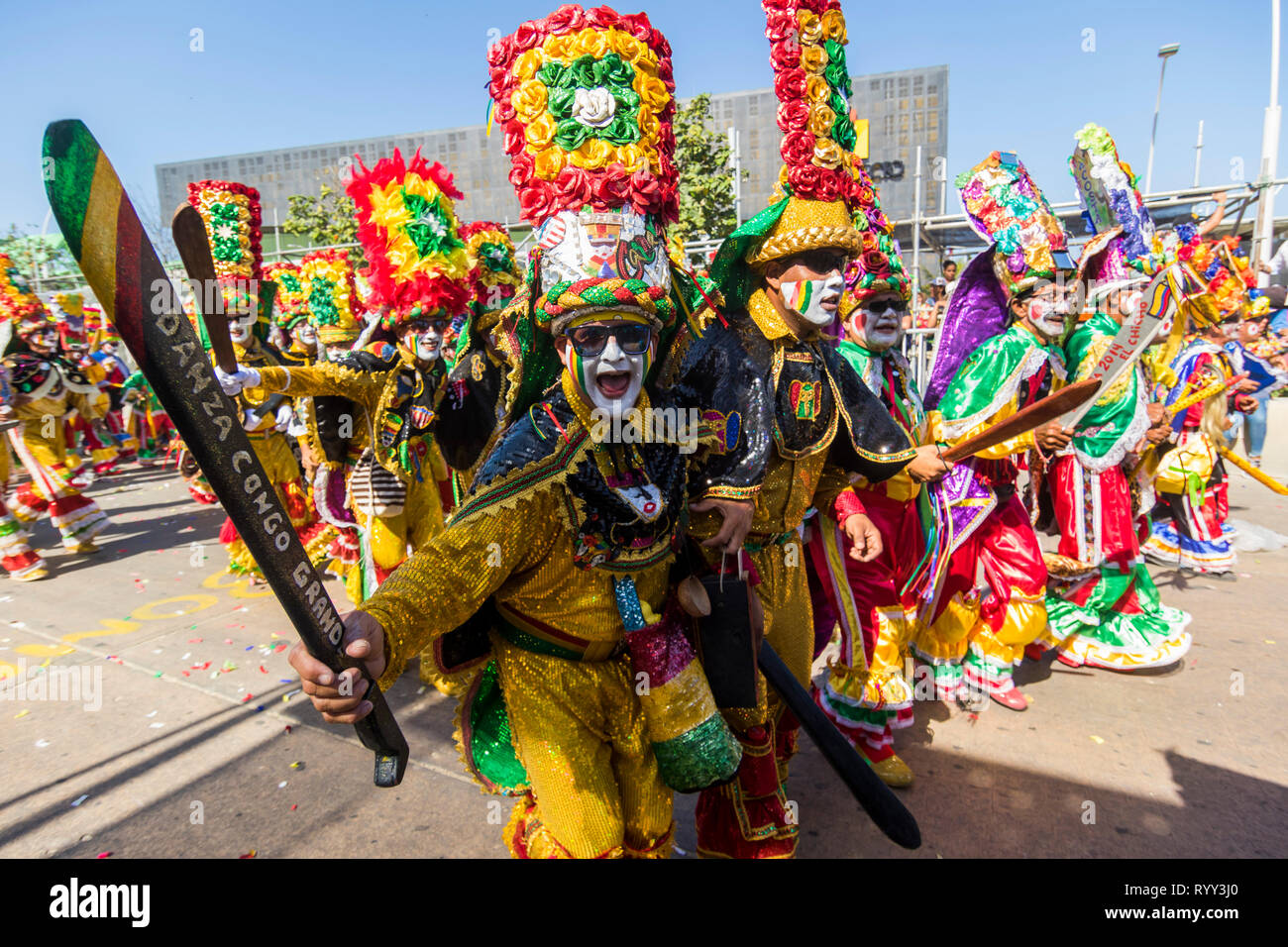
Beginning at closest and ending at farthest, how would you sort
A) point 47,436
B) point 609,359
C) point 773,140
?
1. point 609,359
2. point 47,436
3. point 773,140

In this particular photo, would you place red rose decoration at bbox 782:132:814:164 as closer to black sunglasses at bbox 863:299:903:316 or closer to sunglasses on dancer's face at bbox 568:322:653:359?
black sunglasses at bbox 863:299:903:316

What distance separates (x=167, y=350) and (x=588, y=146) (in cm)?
131

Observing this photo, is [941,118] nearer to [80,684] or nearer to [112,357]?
[112,357]

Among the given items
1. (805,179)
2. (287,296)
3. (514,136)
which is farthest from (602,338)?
(287,296)

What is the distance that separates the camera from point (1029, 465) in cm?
437

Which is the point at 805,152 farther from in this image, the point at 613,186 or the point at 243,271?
the point at 243,271

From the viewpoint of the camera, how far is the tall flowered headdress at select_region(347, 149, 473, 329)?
393 centimetres

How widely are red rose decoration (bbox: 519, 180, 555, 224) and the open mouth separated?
0.49 metres

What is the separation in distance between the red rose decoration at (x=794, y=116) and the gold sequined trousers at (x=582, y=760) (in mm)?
1913

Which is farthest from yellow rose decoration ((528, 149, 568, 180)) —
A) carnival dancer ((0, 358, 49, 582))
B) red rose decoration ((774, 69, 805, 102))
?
carnival dancer ((0, 358, 49, 582))

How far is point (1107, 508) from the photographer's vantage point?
407cm

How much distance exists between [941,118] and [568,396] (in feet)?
117

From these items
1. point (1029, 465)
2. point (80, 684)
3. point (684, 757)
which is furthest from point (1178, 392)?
Result: point (80, 684)
